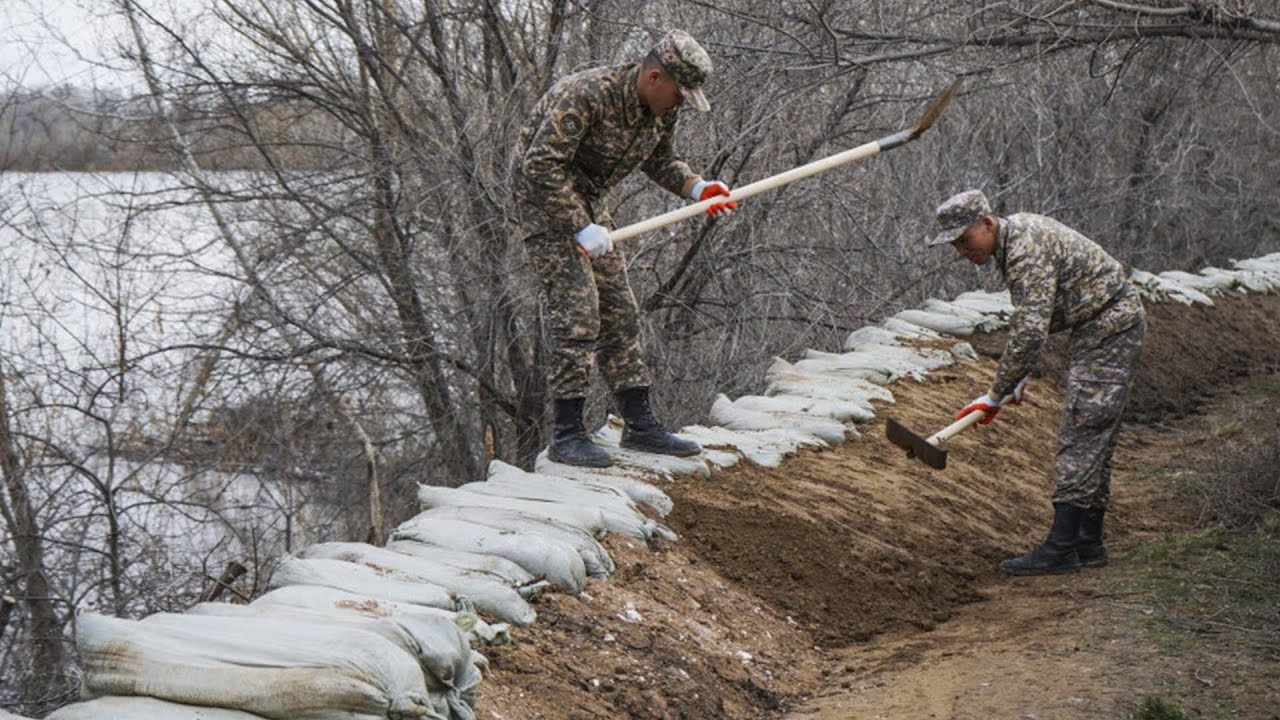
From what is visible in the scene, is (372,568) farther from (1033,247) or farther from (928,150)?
(928,150)

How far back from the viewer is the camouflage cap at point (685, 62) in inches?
186

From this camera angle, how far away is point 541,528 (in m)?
4.43

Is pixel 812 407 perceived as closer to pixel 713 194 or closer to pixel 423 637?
pixel 713 194

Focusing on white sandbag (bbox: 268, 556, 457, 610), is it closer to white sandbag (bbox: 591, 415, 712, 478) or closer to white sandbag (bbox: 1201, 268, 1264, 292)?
white sandbag (bbox: 591, 415, 712, 478)

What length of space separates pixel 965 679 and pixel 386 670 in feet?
6.92

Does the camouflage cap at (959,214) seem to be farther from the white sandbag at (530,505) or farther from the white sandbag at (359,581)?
the white sandbag at (359,581)

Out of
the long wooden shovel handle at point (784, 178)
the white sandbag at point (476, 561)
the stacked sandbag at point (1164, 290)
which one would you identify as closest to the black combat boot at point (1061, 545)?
the long wooden shovel handle at point (784, 178)

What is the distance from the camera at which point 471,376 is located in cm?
1044

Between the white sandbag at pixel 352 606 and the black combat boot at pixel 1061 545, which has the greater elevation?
the white sandbag at pixel 352 606

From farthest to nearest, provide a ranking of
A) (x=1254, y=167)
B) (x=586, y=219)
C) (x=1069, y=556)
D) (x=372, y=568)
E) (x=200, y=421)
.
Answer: (x=1254, y=167) → (x=200, y=421) → (x=1069, y=556) → (x=586, y=219) → (x=372, y=568)

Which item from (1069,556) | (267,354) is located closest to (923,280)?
(267,354)

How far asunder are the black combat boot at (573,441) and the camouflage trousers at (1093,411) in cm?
184

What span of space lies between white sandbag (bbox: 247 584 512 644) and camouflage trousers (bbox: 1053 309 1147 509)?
2.86 m

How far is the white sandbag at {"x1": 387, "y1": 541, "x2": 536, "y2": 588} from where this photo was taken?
13.3 ft
